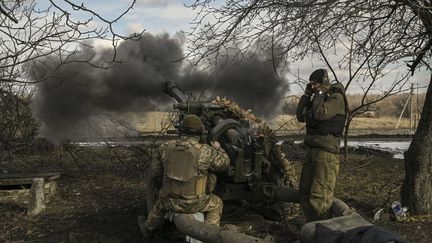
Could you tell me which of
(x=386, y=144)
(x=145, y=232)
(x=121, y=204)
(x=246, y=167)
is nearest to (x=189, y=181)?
(x=145, y=232)

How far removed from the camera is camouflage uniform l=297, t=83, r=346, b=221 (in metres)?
6.52

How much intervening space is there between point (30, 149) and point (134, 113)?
419cm

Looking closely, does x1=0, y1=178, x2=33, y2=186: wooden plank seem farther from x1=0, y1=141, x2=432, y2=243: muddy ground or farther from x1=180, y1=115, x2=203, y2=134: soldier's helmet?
x1=180, y1=115, x2=203, y2=134: soldier's helmet

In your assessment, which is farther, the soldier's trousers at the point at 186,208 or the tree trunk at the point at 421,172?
the tree trunk at the point at 421,172

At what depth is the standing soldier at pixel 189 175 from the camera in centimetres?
640

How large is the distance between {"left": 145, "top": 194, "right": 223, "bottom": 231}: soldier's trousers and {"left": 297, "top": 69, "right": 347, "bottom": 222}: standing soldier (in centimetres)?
108

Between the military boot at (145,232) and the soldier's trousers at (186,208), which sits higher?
the soldier's trousers at (186,208)

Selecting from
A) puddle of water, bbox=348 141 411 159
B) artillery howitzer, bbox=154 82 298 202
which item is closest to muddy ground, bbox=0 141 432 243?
artillery howitzer, bbox=154 82 298 202

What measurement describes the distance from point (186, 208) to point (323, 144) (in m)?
1.75

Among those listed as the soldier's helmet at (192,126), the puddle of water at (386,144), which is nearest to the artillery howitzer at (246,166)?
the soldier's helmet at (192,126)

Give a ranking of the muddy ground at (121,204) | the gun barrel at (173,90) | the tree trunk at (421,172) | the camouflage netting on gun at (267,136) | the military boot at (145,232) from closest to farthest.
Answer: the military boot at (145,232), the muddy ground at (121,204), the tree trunk at (421,172), the camouflage netting on gun at (267,136), the gun barrel at (173,90)

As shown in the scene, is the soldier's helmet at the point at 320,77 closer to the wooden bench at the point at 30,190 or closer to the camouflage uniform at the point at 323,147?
the camouflage uniform at the point at 323,147

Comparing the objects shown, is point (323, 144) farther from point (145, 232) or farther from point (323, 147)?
point (145, 232)

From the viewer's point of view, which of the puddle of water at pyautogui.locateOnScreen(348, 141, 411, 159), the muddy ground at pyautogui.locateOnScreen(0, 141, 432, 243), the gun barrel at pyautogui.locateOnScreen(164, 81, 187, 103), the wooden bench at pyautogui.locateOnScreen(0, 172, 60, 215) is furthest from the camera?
the puddle of water at pyautogui.locateOnScreen(348, 141, 411, 159)
